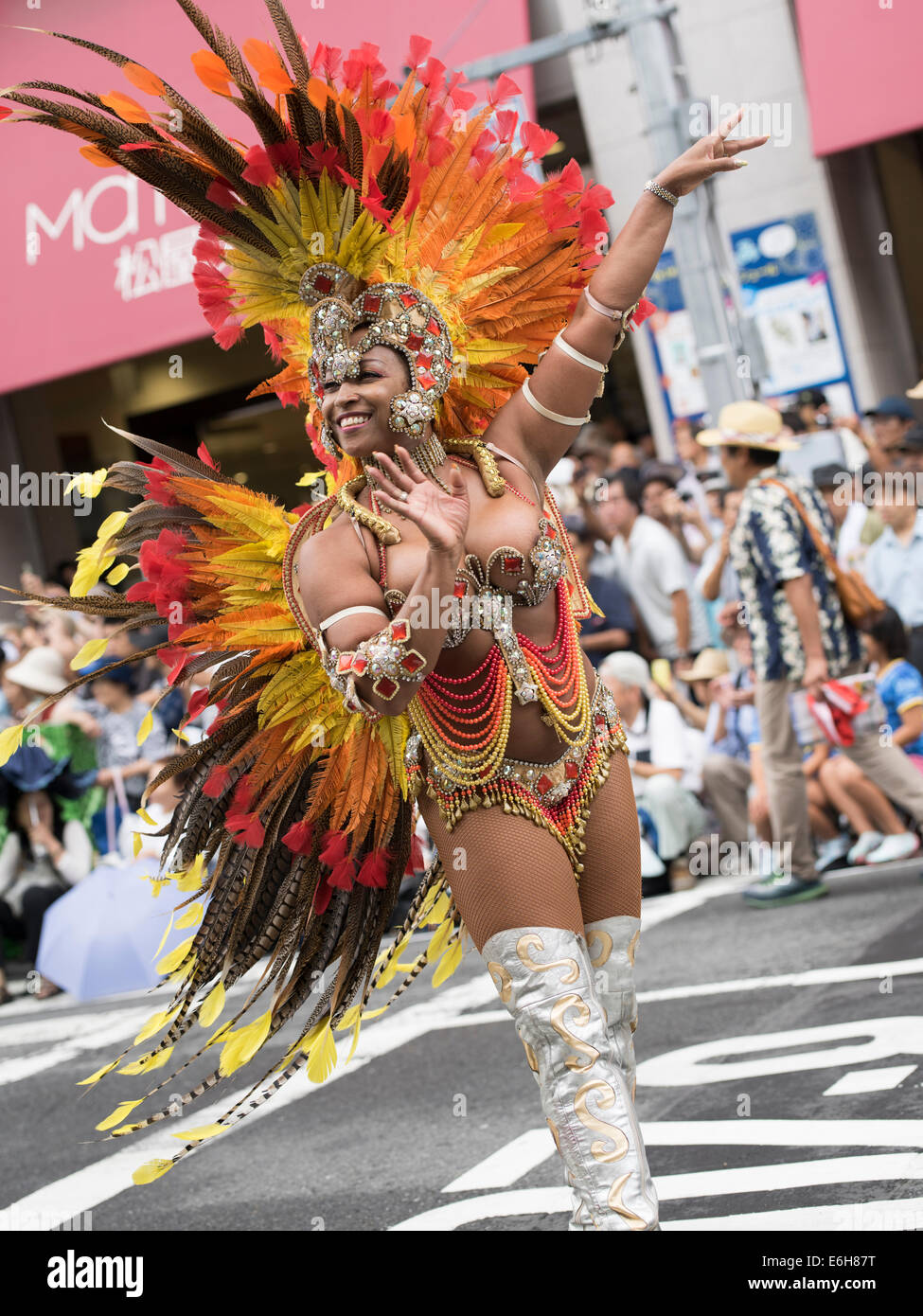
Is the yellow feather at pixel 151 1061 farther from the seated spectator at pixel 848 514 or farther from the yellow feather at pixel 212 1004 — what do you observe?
the seated spectator at pixel 848 514

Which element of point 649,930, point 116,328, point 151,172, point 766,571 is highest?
point 116,328

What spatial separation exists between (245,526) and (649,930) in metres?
4.00

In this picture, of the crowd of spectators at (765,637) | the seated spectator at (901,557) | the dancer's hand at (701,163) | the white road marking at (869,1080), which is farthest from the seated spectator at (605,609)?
the dancer's hand at (701,163)

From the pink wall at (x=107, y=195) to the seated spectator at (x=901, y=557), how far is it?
518 cm

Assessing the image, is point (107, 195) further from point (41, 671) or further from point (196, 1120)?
point (196, 1120)

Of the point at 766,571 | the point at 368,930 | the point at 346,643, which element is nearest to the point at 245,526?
the point at 346,643

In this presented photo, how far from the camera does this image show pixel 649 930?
23.0 ft

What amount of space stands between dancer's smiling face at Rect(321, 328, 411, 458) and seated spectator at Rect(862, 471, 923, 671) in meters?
5.20

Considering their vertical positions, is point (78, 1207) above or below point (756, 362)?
below

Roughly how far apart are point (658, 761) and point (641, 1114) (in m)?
3.86

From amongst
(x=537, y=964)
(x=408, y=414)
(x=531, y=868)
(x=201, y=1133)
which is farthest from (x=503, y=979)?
(x=408, y=414)

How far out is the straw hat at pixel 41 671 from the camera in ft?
29.2

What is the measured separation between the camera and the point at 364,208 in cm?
317
